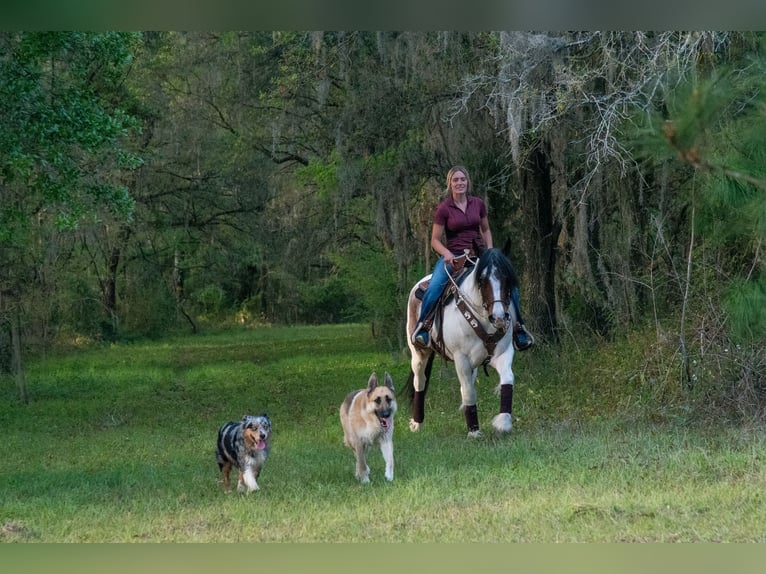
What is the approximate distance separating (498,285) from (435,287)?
4.42ft

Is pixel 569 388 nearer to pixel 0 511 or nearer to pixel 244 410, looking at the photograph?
pixel 244 410

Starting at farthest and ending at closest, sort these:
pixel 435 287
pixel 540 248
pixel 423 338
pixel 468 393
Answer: pixel 540 248 → pixel 423 338 → pixel 435 287 → pixel 468 393

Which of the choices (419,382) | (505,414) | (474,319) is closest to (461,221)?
(474,319)

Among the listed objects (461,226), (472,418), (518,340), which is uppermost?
(461,226)

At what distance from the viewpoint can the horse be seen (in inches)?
381

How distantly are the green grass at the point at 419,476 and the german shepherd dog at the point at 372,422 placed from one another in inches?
10.1

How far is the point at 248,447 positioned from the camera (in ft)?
27.8

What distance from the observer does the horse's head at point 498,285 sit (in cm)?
963

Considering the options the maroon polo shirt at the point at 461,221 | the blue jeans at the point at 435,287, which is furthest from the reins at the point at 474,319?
the blue jeans at the point at 435,287

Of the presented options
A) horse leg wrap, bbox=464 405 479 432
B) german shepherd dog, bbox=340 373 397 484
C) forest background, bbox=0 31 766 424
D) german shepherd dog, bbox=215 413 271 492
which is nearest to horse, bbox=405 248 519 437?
Answer: horse leg wrap, bbox=464 405 479 432

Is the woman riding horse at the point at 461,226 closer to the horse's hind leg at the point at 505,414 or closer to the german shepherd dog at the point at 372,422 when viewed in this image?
the horse's hind leg at the point at 505,414

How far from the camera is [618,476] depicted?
847 cm

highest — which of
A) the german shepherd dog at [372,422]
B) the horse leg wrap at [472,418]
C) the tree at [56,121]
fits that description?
the tree at [56,121]

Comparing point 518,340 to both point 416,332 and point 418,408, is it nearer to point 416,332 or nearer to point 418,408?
point 416,332
